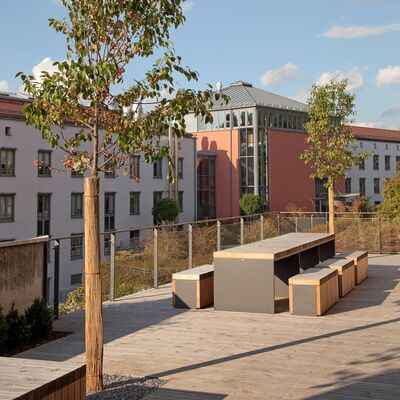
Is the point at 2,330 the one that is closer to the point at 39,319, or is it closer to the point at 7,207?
the point at 39,319

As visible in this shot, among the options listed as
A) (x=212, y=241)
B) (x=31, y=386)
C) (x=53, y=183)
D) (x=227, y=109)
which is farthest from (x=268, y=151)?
(x=31, y=386)

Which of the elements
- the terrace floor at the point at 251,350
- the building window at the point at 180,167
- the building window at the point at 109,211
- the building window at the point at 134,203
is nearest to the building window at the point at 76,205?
the building window at the point at 109,211

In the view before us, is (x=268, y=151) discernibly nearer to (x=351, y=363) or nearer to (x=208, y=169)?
(x=208, y=169)

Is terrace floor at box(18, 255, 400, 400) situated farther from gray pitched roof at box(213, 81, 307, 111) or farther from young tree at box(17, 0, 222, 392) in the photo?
gray pitched roof at box(213, 81, 307, 111)

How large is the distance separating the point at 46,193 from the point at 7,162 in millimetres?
3822

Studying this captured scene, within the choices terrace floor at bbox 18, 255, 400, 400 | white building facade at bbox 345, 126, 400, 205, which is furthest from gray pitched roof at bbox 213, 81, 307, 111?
terrace floor at bbox 18, 255, 400, 400

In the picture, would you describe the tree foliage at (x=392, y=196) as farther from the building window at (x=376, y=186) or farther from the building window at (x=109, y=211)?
the building window at (x=376, y=186)

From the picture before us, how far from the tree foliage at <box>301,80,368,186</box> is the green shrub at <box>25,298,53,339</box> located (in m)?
12.8

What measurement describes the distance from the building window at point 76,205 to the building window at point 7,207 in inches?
214

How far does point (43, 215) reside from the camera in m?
40.8

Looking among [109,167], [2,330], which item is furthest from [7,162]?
[109,167]

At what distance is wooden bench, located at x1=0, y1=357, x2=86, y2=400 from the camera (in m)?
4.17

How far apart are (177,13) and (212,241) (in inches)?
543

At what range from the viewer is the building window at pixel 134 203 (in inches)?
1873
